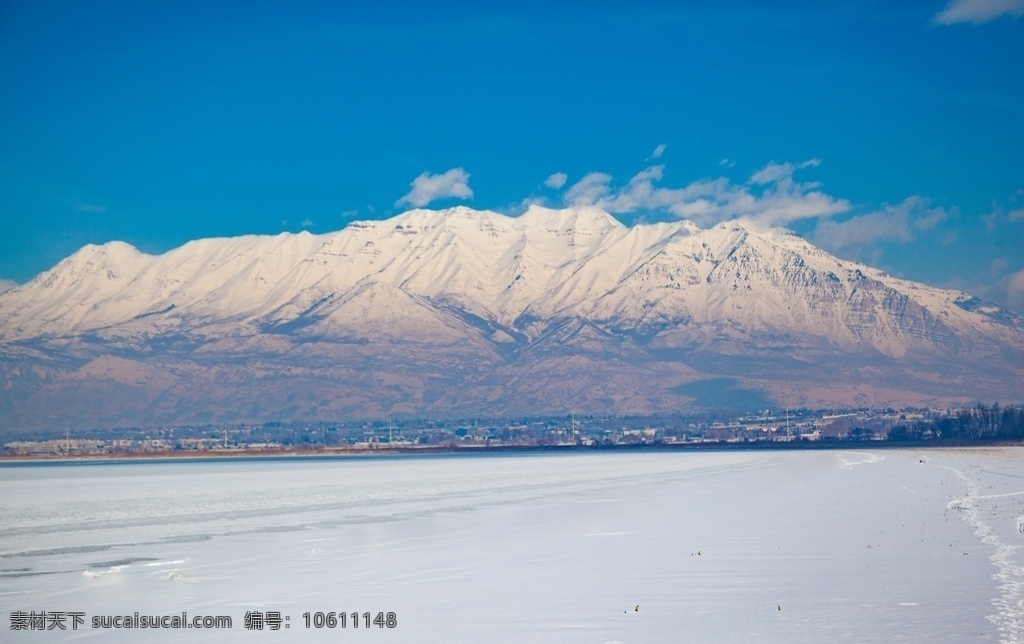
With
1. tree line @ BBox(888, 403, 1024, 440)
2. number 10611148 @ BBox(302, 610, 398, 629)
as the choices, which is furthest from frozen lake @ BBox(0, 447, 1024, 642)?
tree line @ BBox(888, 403, 1024, 440)

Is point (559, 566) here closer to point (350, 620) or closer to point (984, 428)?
point (350, 620)

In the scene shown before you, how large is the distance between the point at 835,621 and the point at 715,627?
163cm

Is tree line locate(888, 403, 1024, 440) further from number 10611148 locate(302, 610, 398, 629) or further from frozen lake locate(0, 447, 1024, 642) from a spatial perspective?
number 10611148 locate(302, 610, 398, 629)

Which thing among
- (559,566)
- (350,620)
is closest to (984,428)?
(559,566)

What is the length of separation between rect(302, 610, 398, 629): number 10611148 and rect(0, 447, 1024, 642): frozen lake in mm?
118

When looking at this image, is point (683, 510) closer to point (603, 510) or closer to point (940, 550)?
point (603, 510)

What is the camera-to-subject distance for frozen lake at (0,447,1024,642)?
15398 mm

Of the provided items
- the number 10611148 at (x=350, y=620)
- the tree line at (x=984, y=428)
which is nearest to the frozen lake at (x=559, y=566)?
the number 10611148 at (x=350, y=620)

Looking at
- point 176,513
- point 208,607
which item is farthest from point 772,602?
point 176,513

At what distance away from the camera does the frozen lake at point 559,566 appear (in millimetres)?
15398

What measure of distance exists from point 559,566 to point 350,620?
6.31 m

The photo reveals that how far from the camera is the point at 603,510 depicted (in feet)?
116

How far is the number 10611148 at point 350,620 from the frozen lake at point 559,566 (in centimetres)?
12

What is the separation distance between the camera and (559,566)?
21.5 m
